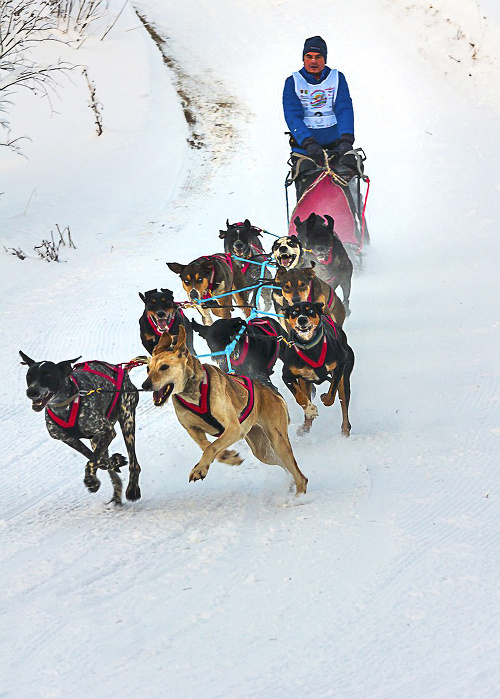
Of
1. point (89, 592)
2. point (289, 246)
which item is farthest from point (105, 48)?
point (89, 592)

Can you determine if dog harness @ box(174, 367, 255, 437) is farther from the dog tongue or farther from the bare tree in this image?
the bare tree

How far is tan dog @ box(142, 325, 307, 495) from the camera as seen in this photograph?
426cm

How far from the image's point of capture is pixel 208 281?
267 inches

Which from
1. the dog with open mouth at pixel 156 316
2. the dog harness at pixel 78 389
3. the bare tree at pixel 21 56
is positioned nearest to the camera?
the dog harness at pixel 78 389

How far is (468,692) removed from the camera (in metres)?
2.96

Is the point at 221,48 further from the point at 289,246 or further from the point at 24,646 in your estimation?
the point at 24,646

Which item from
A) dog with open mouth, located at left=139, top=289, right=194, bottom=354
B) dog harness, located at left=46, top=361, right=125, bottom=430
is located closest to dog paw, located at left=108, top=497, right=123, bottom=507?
dog harness, located at left=46, top=361, right=125, bottom=430

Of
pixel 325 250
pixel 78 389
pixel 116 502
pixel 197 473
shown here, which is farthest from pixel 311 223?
pixel 197 473

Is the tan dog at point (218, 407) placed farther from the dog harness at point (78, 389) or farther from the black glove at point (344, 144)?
the black glove at point (344, 144)

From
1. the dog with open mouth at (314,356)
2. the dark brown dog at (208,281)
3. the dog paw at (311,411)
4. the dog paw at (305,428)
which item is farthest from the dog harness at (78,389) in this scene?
the dark brown dog at (208,281)

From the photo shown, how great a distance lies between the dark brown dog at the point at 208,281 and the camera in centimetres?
671

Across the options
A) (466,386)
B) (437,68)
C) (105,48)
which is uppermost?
(105,48)

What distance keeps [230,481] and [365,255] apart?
196 inches

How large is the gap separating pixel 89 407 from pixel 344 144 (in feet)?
14.3
